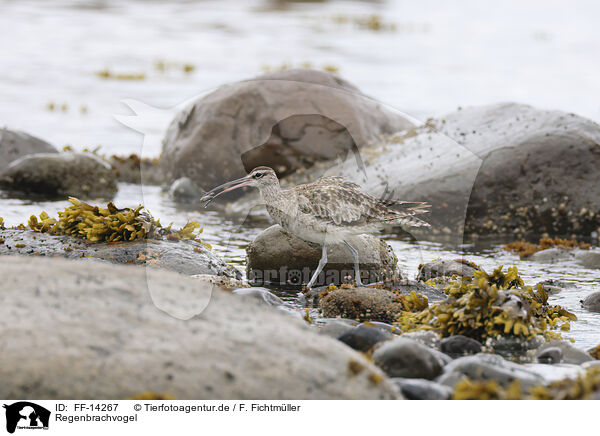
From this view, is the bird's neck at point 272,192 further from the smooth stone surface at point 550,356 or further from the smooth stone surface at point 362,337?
the smooth stone surface at point 550,356

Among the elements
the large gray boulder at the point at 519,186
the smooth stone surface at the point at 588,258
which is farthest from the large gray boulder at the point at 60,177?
the smooth stone surface at the point at 588,258

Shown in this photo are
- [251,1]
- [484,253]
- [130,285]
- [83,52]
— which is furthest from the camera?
[251,1]

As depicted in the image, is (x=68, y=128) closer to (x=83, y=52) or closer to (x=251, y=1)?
(x=83, y=52)

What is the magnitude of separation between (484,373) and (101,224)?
557cm

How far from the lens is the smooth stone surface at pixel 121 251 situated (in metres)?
9.36

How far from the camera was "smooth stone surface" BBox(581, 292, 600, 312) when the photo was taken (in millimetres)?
9141

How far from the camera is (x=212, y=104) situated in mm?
16969

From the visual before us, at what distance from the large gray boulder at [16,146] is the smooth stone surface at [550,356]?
14413mm

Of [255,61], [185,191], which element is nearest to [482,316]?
[185,191]

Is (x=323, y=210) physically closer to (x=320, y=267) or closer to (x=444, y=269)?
(x=320, y=267)

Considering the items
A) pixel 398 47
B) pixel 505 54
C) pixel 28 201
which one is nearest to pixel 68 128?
pixel 28 201

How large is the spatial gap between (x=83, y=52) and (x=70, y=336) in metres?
35.1

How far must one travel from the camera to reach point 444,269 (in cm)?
1010
